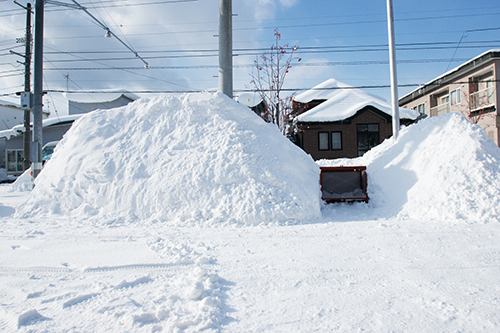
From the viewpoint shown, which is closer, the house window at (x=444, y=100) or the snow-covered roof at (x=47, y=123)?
the house window at (x=444, y=100)

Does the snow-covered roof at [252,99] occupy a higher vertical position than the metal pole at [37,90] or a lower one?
higher

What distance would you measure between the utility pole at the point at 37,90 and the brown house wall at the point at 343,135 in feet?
48.4

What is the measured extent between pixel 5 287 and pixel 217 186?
3954 mm

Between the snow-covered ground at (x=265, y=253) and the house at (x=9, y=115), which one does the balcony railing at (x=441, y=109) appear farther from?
the house at (x=9, y=115)

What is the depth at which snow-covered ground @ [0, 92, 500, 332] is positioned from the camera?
2.36 metres

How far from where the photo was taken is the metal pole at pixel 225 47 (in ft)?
32.1

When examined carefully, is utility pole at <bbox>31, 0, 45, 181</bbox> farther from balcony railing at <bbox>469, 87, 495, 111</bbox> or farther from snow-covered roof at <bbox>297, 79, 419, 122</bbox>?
balcony railing at <bbox>469, 87, 495, 111</bbox>

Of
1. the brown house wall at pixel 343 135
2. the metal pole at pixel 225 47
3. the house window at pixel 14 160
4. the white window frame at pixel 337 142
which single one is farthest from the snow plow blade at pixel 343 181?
the house window at pixel 14 160

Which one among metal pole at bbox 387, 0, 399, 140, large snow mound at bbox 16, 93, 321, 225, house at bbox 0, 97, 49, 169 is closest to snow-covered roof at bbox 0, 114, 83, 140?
house at bbox 0, 97, 49, 169

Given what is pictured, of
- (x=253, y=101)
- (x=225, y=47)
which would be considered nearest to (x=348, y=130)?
(x=253, y=101)

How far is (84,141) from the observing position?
25.5 feet

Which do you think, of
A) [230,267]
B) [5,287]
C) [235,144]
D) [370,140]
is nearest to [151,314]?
[230,267]

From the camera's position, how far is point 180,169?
21.7 ft

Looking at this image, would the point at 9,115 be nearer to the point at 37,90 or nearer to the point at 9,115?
the point at 9,115
